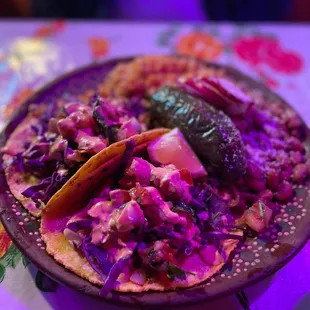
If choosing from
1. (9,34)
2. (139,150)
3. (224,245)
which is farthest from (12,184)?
(9,34)

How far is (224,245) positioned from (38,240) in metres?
0.66

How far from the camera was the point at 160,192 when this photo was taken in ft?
5.13

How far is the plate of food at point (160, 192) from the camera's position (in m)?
1.45

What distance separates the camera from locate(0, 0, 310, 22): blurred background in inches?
148

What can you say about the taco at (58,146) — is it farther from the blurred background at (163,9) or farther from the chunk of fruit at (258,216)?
the blurred background at (163,9)

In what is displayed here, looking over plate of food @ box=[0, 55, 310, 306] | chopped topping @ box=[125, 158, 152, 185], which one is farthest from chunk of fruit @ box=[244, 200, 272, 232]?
chopped topping @ box=[125, 158, 152, 185]

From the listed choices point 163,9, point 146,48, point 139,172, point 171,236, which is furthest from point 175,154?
point 163,9

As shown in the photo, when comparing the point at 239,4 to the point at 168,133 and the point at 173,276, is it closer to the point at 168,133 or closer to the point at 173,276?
the point at 168,133

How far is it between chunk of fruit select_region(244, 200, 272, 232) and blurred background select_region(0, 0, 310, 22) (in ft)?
8.30

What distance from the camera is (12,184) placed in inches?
69.8

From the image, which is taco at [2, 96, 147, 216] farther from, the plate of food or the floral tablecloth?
the floral tablecloth

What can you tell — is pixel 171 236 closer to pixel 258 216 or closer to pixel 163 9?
pixel 258 216

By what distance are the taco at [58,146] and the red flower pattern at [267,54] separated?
4.40 feet

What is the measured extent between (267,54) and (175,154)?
1.58 meters
